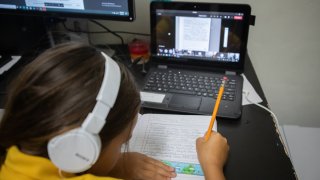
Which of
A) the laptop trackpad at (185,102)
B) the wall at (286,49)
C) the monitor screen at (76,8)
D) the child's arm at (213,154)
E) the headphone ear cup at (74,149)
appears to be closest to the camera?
the headphone ear cup at (74,149)

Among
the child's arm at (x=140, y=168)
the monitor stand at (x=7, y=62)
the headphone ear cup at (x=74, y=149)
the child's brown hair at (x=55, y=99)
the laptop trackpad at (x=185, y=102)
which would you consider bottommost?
the child's arm at (x=140, y=168)

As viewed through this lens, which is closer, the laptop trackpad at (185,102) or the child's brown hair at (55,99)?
the child's brown hair at (55,99)

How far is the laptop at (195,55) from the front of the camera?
0.78 meters

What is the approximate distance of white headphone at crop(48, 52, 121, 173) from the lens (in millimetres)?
410

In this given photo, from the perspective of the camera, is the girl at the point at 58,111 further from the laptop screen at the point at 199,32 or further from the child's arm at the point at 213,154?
the laptop screen at the point at 199,32

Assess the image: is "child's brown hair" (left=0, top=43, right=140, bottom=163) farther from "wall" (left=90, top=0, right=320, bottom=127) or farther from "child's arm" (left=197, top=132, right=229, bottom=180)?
"wall" (left=90, top=0, right=320, bottom=127)

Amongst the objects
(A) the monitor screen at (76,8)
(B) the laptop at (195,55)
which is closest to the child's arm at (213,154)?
(B) the laptop at (195,55)

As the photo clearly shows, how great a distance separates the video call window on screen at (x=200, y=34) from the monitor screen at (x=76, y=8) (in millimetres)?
118

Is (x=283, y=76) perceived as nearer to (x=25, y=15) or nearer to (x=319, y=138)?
(x=319, y=138)

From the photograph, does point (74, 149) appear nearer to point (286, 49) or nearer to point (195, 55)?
point (195, 55)

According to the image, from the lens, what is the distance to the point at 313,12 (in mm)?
1003

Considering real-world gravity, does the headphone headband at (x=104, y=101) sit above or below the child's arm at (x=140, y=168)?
above

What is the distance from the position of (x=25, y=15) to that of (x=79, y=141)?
72cm

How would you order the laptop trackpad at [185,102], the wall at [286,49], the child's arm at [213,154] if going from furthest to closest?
the wall at [286,49] < the laptop trackpad at [185,102] < the child's arm at [213,154]
